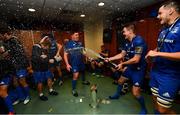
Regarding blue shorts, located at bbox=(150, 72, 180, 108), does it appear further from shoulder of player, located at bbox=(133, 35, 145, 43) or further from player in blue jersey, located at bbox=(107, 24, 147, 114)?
shoulder of player, located at bbox=(133, 35, 145, 43)

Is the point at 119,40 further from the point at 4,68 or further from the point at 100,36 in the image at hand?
the point at 4,68

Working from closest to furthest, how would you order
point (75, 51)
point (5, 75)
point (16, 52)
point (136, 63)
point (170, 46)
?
1. point (170, 46)
2. point (136, 63)
3. point (5, 75)
4. point (16, 52)
5. point (75, 51)

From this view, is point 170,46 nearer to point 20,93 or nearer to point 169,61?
point 169,61

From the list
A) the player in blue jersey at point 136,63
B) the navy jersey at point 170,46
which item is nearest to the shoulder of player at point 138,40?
the player in blue jersey at point 136,63

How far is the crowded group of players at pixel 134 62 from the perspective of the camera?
1.42m

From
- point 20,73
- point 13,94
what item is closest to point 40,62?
point 20,73

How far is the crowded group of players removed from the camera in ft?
4.66

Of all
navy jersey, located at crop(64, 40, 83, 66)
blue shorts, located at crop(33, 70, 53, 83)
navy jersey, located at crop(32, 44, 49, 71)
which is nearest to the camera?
navy jersey, located at crop(32, 44, 49, 71)

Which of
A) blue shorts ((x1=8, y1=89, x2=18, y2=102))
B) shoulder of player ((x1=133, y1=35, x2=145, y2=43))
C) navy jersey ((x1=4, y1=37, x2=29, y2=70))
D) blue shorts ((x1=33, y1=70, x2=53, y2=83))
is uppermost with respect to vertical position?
shoulder of player ((x1=133, y1=35, x2=145, y2=43))

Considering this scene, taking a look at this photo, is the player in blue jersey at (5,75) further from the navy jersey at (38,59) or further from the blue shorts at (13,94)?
the blue shorts at (13,94)

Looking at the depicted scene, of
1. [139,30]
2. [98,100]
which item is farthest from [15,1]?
[139,30]

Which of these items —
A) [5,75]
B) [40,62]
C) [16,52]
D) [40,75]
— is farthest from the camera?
[40,75]

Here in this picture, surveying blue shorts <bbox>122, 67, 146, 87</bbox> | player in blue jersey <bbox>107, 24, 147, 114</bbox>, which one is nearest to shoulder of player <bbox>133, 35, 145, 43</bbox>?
player in blue jersey <bbox>107, 24, 147, 114</bbox>

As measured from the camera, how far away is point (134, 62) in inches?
86.7
